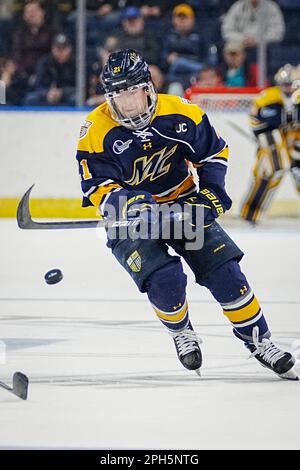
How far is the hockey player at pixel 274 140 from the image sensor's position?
9.09m

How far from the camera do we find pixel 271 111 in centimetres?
909

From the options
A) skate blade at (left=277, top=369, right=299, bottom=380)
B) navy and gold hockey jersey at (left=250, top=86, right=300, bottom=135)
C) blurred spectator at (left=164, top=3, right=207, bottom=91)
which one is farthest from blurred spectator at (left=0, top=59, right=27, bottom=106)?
skate blade at (left=277, top=369, right=299, bottom=380)

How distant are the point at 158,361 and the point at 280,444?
4.44 ft

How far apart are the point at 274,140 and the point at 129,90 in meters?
5.32

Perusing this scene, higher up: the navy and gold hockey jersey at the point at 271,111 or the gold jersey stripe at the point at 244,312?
the navy and gold hockey jersey at the point at 271,111

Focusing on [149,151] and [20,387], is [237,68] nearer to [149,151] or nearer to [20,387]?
[149,151]

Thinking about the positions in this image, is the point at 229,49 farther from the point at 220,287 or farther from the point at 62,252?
the point at 220,287

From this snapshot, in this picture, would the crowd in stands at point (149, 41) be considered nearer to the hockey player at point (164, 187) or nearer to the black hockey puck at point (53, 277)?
the black hockey puck at point (53, 277)

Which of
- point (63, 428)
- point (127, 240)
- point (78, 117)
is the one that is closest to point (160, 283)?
point (127, 240)

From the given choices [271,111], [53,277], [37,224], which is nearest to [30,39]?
[271,111]

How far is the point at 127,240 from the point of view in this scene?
395cm

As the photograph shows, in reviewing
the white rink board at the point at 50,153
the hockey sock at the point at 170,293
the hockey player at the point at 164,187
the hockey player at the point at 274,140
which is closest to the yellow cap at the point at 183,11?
the white rink board at the point at 50,153

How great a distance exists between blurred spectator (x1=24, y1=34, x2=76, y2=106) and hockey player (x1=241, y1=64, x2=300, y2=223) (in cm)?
149

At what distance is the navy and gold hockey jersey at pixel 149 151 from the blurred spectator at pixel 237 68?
19.0 ft
